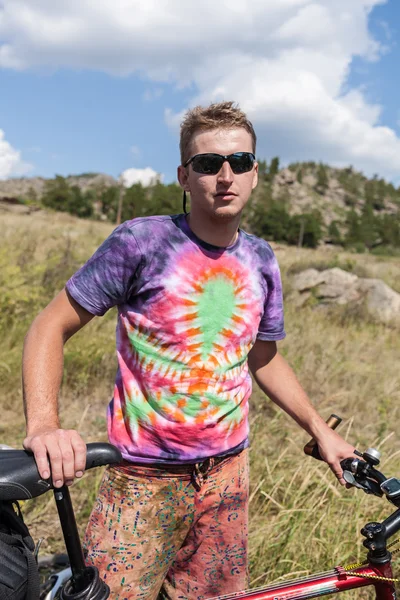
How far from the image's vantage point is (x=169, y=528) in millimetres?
1694

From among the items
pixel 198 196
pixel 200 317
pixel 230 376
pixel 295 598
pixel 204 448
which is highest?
pixel 198 196

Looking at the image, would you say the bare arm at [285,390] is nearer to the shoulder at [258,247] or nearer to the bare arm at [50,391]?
the shoulder at [258,247]

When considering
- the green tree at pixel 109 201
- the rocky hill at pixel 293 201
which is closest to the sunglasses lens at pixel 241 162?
the rocky hill at pixel 293 201

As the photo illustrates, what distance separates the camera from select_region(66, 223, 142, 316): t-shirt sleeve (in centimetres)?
158

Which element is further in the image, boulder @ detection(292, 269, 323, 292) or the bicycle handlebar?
boulder @ detection(292, 269, 323, 292)

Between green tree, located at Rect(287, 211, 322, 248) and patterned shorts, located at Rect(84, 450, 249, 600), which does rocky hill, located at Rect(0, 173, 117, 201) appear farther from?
patterned shorts, located at Rect(84, 450, 249, 600)

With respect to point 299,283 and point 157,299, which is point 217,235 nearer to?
point 157,299

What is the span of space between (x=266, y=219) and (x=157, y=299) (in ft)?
181

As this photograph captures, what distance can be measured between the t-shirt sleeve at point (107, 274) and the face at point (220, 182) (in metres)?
0.27

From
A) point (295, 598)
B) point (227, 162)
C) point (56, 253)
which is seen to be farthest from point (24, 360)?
point (56, 253)

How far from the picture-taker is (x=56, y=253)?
8172 millimetres

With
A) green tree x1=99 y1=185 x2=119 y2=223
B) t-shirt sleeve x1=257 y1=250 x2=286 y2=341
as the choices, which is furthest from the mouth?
green tree x1=99 y1=185 x2=119 y2=223

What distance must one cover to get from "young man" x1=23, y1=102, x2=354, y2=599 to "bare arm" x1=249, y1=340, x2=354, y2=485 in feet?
0.06

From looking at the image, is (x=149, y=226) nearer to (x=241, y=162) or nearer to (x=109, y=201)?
(x=241, y=162)
